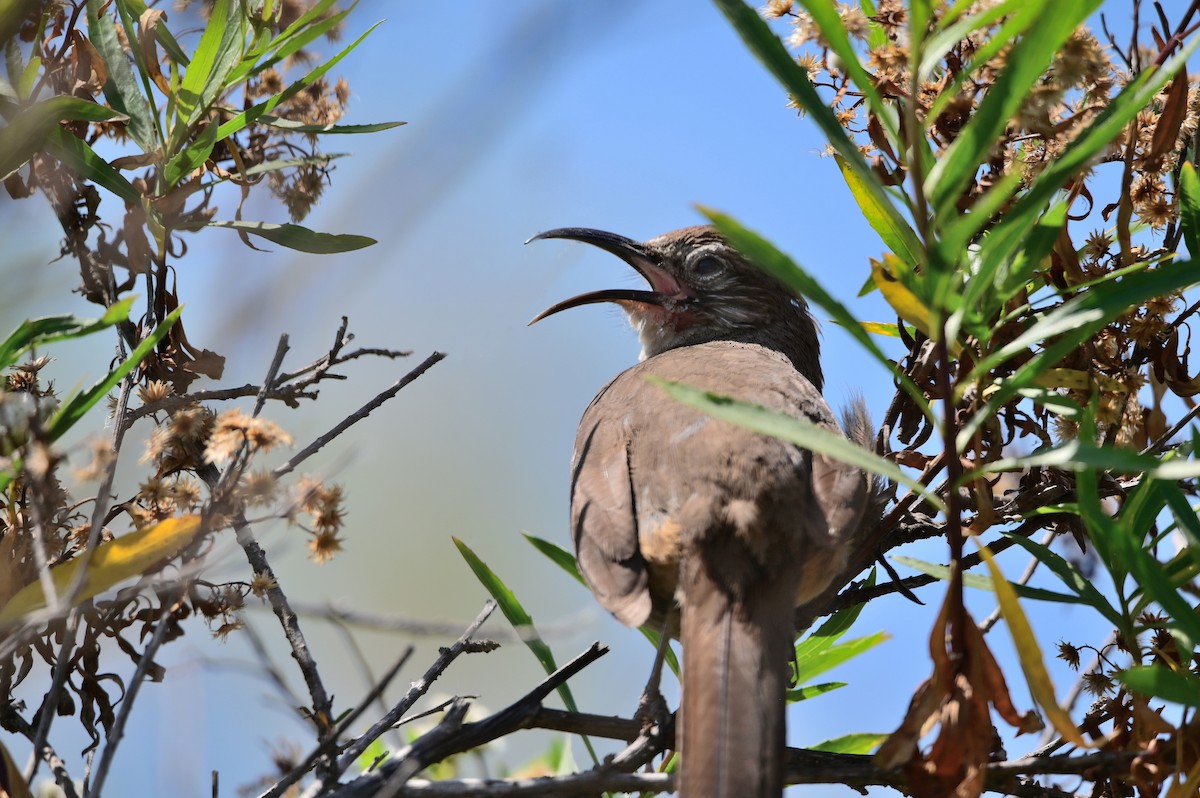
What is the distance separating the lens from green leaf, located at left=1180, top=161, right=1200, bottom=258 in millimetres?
2918

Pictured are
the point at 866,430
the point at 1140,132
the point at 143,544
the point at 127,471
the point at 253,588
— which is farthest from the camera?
the point at 866,430

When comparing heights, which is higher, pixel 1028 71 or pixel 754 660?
pixel 1028 71

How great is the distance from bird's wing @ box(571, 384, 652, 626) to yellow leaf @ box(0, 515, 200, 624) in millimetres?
1111

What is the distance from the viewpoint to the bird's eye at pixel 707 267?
5332 mm

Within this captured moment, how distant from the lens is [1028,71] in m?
2.17

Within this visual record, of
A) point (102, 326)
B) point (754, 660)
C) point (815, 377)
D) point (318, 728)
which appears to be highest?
point (815, 377)

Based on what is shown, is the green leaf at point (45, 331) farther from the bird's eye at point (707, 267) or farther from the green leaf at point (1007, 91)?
the bird's eye at point (707, 267)

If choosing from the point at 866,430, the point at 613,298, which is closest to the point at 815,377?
the point at 613,298

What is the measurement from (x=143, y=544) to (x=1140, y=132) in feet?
8.55

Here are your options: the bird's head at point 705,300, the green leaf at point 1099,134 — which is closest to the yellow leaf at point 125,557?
the green leaf at point 1099,134

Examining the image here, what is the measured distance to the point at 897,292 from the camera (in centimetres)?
240

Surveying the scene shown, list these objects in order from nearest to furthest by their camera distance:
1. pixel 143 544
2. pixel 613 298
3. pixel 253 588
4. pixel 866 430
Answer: pixel 143 544, pixel 253 588, pixel 866 430, pixel 613 298

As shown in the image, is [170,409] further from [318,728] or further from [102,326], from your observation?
[318,728]

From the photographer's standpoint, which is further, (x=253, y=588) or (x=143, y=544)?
(x=253, y=588)
